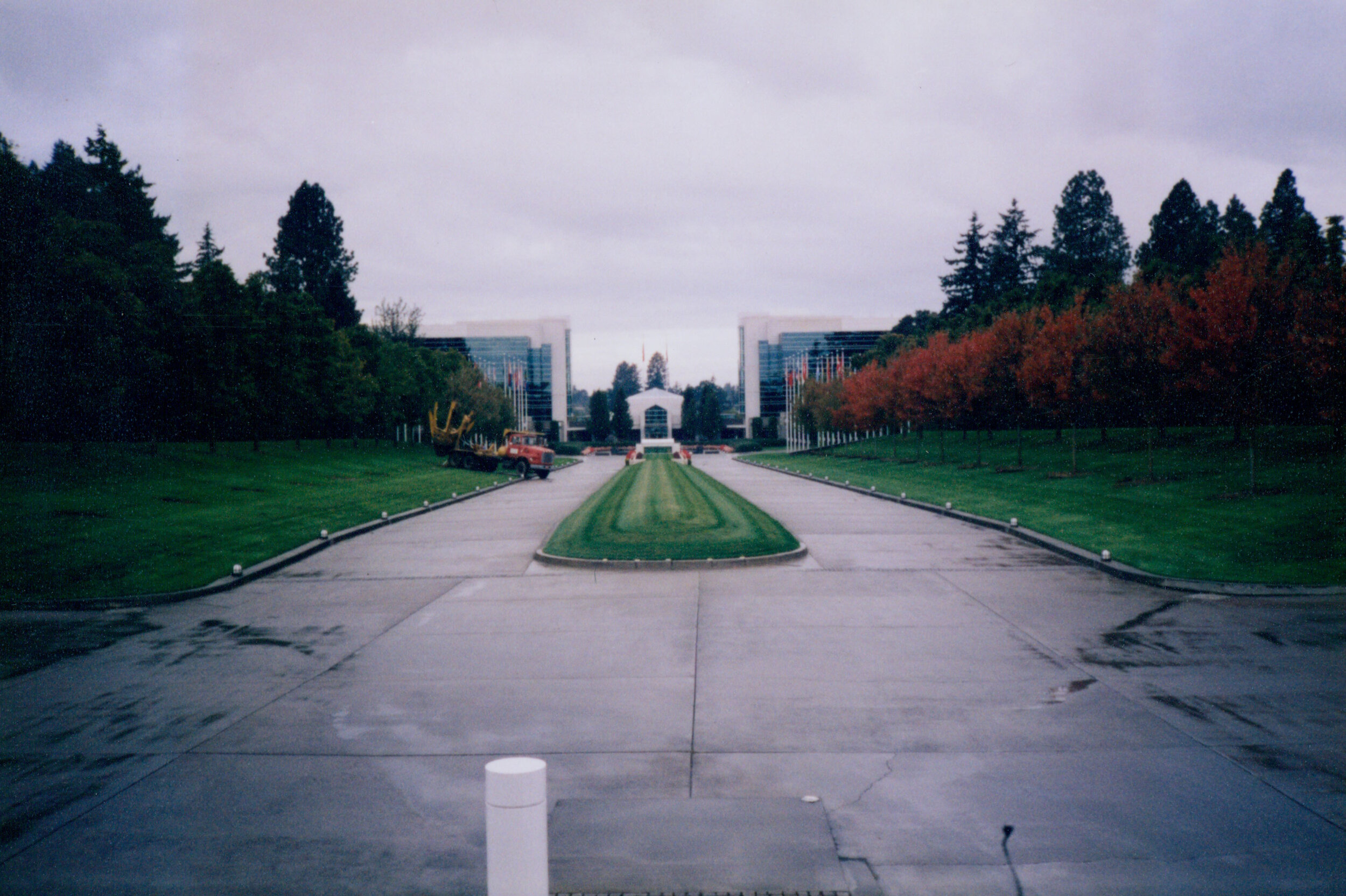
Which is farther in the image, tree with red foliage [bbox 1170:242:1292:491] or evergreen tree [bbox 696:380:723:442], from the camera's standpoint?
evergreen tree [bbox 696:380:723:442]

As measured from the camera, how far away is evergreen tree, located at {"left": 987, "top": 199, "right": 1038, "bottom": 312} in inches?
3369

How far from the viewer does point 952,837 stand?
17.4ft

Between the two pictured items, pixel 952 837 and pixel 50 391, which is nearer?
pixel 952 837

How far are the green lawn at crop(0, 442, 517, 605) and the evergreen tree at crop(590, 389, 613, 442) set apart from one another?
283 feet

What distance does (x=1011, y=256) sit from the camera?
290ft

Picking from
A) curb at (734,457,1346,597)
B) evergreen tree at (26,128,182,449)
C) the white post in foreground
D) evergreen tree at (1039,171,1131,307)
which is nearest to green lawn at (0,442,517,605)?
evergreen tree at (26,128,182,449)

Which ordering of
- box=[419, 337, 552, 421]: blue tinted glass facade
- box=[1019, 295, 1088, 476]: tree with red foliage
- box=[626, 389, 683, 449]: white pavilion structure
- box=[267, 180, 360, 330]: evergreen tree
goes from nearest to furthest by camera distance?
1. box=[1019, 295, 1088, 476]: tree with red foliage
2. box=[267, 180, 360, 330]: evergreen tree
3. box=[419, 337, 552, 421]: blue tinted glass facade
4. box=[626, 389, 683, 449]: white pavilion structure

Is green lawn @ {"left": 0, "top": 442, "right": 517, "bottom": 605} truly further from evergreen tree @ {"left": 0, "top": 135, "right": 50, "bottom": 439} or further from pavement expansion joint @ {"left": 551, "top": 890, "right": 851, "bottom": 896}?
pavement expansion joint @ {"left": 551, "top": 890, "right": 851, "bottom": 896}

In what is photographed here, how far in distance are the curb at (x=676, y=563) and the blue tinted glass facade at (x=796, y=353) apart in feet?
373

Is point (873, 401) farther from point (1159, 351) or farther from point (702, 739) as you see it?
point (702, 739)

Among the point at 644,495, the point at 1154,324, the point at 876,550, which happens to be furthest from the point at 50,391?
the point at 1154,324

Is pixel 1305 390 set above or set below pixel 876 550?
above

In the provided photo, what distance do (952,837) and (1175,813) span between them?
4.94 ft

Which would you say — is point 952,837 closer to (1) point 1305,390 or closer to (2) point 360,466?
(1) point 1305,390
